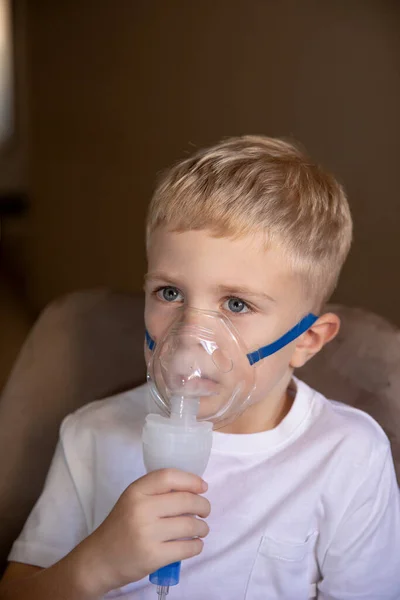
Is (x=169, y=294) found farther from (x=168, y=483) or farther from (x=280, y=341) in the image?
(x=168, y=483)

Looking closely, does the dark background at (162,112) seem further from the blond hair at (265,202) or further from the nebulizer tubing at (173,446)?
the nebulizer tubing at (173,446)

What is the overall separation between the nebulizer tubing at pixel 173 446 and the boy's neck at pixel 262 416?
29 cm

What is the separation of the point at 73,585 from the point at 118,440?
1.00 feet

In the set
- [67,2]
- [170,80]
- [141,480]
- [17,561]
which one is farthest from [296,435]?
[67,2]

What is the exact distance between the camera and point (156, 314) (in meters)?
1.14

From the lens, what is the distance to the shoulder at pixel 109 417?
1272mm

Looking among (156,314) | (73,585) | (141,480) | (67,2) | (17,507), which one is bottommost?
(17,507)

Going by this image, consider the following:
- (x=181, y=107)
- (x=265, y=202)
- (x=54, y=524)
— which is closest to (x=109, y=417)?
(x=54, y=524)

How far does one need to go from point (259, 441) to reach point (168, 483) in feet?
1.05

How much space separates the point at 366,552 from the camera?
1141 mm

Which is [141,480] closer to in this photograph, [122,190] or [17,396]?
[17,396]

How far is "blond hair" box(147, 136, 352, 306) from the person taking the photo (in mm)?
1115

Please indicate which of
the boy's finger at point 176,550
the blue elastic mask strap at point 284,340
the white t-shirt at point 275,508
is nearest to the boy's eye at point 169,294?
the blue elastic mask strap at point 284,340

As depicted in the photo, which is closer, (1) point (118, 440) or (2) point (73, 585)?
(2) point (73, 585)
